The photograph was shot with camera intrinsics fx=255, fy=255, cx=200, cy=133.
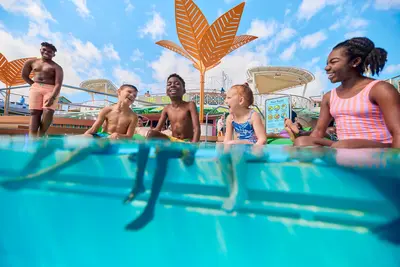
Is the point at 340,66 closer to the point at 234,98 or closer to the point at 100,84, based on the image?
the point at 234,98

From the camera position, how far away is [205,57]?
9391mm

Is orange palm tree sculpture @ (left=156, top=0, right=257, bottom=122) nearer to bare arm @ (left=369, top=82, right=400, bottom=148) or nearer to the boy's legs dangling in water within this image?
bare arm @ (left=369, top=82, right=400, bottom=148)

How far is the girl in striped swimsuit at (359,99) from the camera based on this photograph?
173 centimetres

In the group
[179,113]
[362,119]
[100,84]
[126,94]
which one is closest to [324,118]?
[362,119]

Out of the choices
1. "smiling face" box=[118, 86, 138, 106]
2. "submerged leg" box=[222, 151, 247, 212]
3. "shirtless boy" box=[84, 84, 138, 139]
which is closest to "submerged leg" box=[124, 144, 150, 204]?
"submerged leg" box=[222, 151, 247, 212]

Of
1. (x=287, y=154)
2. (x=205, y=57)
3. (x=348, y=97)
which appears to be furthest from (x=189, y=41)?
(x=287, y=154)

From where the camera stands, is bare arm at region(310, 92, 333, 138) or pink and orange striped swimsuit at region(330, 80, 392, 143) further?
bare arm at region(310, 92, 333, 138)

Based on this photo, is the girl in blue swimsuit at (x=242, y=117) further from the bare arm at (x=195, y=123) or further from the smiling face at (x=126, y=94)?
the smiling face at (x=126, y=94)

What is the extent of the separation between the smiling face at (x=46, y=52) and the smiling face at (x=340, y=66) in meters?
4.10

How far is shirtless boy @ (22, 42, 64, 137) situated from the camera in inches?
157

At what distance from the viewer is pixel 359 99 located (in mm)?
1887

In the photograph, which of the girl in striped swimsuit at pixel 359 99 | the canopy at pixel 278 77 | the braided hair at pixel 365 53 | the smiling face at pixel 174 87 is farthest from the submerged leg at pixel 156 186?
the canopy at pixel 278 77

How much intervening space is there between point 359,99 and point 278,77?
1955cm

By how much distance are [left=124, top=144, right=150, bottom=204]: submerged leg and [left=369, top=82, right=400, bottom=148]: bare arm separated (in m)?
1.53
